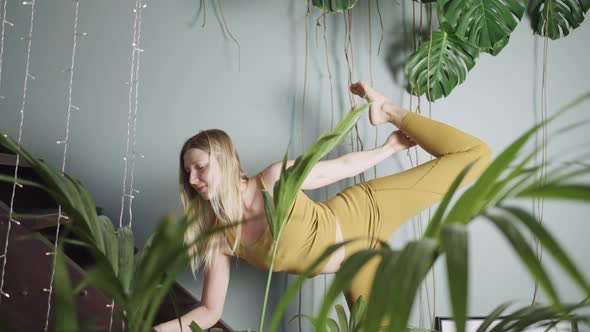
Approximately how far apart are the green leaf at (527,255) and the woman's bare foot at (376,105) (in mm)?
1440

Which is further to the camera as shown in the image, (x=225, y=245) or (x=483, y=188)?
(x=225, y=245)

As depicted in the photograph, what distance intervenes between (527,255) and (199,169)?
1331 mm

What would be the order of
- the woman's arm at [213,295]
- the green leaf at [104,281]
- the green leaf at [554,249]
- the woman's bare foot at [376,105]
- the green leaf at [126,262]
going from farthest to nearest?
1. the woman's bare foot at [376,105]
2. the woman's arm at [213,295]
3. the green leaf at [126,262]
4. the green leaf at [104,281]
5. the green leaf at [554,249]

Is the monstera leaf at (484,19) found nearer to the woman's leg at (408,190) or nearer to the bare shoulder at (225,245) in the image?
the woman's leg at (408,190)

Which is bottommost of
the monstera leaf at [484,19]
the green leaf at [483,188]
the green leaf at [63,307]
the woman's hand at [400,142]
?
the green leaf at [63,307]

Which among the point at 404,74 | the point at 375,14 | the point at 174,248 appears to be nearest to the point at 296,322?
the point at 404,74

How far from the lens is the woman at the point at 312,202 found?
184cm

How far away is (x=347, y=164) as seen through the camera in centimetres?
203

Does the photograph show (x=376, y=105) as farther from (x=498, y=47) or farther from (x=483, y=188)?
(x=483, y=188)

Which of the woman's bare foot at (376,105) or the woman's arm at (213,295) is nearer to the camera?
the woman's arm at (213,295)

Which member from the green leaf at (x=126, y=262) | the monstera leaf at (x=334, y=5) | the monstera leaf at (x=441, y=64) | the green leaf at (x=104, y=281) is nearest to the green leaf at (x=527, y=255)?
the green leaf at (x=104, y=281)

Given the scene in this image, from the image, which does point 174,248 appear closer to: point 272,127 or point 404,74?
point 272,127

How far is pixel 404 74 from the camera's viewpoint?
236 centimetres

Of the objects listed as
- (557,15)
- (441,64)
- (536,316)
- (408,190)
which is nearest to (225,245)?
(408,190)
